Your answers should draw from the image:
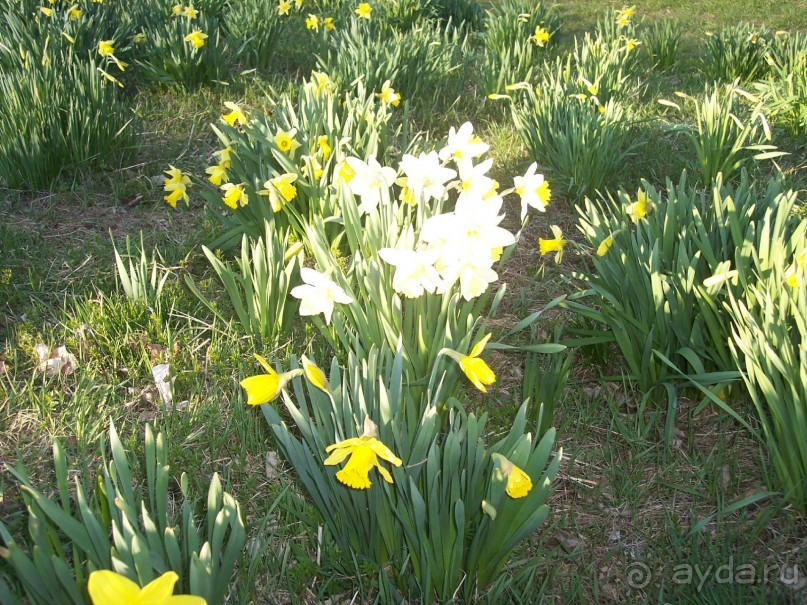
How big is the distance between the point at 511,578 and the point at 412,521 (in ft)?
0.94

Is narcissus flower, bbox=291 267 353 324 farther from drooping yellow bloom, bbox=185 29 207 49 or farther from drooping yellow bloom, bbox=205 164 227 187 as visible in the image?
drooping yellow bloom, bbox=185 29 207 49

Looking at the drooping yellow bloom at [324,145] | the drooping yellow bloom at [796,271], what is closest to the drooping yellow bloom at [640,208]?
the drooping yellow bloom at [796,271]

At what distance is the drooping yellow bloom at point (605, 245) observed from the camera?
226cm

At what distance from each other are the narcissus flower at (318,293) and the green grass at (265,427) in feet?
1.23

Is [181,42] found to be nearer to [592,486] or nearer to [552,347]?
[552,347]

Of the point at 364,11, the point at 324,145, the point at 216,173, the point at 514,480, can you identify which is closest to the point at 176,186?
the point at 216,173

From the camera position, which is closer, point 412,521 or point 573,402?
point 412,521

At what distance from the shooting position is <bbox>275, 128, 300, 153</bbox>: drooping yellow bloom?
263cm

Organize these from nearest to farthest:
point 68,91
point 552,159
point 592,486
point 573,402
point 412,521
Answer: point 412,521 → point 592,486 → point 573,402 → point 68,91 → point 552,159

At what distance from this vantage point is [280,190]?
2.42 m

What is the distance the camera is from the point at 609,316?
2.23m

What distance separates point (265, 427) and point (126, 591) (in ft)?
3.48

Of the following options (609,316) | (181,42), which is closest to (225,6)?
(181,42)

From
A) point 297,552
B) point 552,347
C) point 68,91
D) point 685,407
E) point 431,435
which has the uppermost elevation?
point 68,91
